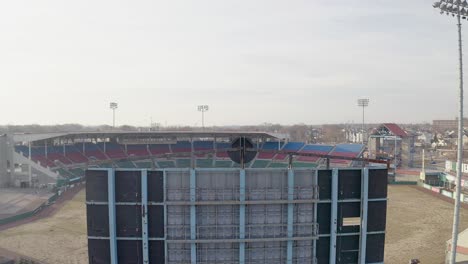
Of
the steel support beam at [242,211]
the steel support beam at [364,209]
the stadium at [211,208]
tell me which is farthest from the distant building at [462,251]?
the steel support beam at [242,211]

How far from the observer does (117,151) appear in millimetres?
78125

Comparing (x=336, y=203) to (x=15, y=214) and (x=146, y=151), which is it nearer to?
(x=15, y=214)

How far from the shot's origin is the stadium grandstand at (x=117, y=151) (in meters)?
62.5

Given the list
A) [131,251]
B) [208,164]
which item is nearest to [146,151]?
[208,164]

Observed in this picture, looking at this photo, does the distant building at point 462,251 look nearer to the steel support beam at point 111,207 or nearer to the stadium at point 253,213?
the stadium at point 253,213

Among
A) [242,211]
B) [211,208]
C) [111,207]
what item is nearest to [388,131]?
[242,211]

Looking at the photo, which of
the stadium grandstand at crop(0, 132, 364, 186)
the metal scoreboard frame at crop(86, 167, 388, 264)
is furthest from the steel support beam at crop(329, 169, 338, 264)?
the stadium grandstand at crop(0, 132, 364, 186)

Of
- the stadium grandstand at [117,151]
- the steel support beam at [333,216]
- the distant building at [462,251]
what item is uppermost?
the steel support beam at [333,216]

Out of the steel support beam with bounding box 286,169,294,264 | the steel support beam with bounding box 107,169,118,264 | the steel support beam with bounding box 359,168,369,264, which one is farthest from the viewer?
the steel support beam with bounding box 359,168,369,264

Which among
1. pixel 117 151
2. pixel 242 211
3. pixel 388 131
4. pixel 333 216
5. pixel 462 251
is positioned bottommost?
pixel 462 251

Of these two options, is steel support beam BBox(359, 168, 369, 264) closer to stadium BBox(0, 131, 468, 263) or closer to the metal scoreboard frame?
the metal scoreboard frame

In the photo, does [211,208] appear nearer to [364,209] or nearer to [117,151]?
[364,209]

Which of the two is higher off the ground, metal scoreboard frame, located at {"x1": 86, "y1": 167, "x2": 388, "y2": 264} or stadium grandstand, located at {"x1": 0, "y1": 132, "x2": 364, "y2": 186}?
metal scoreboard frame, located at {"x1": 86, "y1": 167, "x2": 388, "y2": 264}

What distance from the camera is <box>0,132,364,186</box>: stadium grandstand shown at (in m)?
62.5
